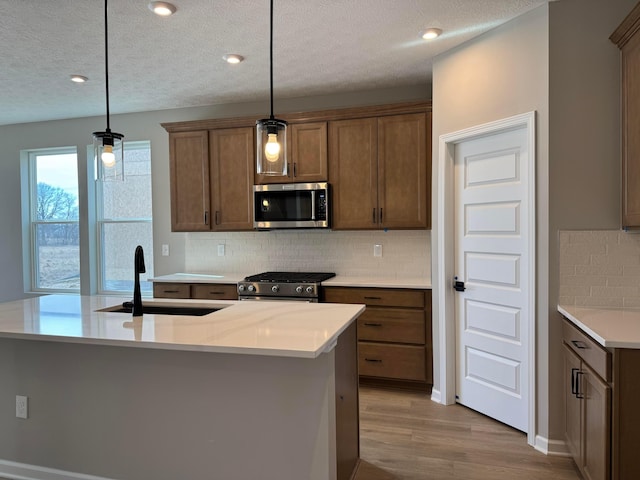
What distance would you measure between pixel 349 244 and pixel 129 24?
2612 mm

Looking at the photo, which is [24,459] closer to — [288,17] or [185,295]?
[185,295]

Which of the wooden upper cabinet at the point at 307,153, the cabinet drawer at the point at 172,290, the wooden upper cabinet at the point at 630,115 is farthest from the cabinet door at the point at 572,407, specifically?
the cabinet drawer at the point at 172,290

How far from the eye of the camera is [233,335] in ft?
5.88

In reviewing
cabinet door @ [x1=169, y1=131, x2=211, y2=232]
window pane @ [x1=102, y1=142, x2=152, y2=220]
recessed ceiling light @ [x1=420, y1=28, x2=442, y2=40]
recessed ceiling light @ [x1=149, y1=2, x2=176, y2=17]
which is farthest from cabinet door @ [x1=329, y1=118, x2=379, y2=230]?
window pane @ [x1=102, y1=142, x2=152, y2=220]

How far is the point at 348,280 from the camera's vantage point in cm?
388

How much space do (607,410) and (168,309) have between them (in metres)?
2.32

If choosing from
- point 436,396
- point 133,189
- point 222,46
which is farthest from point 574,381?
point 133,189

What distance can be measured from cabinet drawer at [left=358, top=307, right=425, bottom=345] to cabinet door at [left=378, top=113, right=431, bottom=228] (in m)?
0.78

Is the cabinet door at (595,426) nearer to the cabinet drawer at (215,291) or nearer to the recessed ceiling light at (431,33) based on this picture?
the recessed ceiling light at (431,33)

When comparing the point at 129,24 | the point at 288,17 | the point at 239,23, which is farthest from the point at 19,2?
the point at 288,17

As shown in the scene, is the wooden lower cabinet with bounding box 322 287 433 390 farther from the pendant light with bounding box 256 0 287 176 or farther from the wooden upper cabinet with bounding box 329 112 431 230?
the pendant light with bounding box 256 0 287 176

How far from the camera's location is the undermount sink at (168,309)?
2.54 meters

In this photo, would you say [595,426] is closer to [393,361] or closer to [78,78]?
[393,361]

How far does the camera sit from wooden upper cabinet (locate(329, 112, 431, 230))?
3770 millimetres
